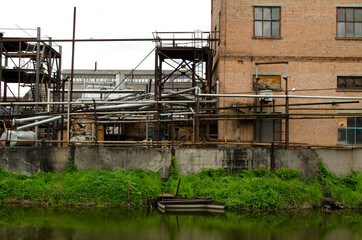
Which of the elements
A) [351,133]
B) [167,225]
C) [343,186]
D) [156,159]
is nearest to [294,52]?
[351,133]

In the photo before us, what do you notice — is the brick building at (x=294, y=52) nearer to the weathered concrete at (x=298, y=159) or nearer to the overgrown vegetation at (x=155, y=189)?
the weathered concrete at (x=298, y=159)

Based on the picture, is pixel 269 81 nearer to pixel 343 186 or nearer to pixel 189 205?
pixel 343 186

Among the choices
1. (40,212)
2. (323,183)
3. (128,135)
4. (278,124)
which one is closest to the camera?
(40,212)

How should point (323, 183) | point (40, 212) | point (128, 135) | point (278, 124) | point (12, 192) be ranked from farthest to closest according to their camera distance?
point (128, 135), point (278, 124), point (323, 183), point (12, 192), point (40, 212)

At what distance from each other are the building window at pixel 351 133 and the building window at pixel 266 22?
6.28 metres

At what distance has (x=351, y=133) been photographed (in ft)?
64.7

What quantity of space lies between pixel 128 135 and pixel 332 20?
14.8 meters

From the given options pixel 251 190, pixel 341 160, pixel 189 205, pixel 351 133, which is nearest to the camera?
pixel 189 205

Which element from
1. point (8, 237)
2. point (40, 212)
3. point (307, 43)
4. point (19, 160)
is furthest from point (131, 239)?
point (307, 43)

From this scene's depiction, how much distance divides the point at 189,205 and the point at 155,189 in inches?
62.5

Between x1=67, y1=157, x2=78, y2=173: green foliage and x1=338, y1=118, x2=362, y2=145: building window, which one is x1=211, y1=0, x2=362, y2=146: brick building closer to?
x1=338, y1=118, x2=362, y2=145: building window

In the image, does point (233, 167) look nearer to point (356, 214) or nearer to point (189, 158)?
point (189, 158)

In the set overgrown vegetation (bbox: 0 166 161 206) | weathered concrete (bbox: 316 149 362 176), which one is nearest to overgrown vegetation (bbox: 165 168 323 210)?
overgrown vegetation (bbox: 0 166 161 206)

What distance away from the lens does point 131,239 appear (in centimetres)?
1015
